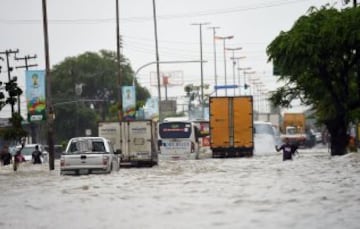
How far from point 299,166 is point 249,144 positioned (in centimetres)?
1973

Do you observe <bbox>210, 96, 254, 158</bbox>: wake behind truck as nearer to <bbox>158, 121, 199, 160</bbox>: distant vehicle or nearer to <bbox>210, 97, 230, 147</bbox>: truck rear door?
<bbox>210, 97, 230, 147</bbox>: truck rear door

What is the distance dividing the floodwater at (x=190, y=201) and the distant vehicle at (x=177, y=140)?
23.1m

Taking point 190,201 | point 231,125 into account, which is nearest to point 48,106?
point 231,125

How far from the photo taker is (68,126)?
12062 cm

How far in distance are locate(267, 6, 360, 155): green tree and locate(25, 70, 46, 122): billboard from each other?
1251cm

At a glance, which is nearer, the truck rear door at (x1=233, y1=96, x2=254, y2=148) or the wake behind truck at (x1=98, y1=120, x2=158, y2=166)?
the wake behind truck at (x1=98, y1=120, x2=158, y2=166)

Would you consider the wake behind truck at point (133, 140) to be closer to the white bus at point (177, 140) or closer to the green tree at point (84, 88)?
the white bus at point (177, 140)

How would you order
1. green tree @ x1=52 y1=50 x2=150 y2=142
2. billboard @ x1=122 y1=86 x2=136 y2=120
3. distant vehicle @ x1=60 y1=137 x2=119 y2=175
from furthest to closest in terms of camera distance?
green tree @ x1=52 y1=50 x2=150 y2=142 < billboard @ x1=122 y1=86 x2=136 y2=120 < distant vehicle @ x1=60 y1=137 x2=119 y2=175

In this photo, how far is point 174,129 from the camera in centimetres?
5688

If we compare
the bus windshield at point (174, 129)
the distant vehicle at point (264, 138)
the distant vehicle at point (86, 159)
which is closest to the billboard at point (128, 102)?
the distant vehicle at point (264, 138)

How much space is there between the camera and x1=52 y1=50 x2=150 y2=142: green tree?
120188 millimetres

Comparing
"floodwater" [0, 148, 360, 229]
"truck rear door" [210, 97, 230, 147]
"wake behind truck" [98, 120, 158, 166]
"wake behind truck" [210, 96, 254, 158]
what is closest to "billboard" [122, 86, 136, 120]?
"wake behind truck" [210, 96, 254, 158]

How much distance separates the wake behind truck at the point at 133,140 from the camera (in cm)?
4503

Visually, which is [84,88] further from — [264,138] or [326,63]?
[326,63]
